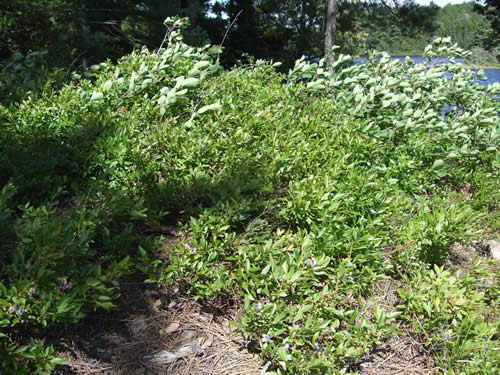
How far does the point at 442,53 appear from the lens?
488cm

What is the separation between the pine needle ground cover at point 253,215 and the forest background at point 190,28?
3.97ft

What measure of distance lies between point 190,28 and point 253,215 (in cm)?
805

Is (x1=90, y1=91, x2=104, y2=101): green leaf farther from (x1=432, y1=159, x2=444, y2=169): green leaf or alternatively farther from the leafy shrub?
(x1=432, y1=159, x2=444, y2=169): green leaf

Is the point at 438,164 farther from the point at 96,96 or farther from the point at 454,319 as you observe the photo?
the point at 96,96

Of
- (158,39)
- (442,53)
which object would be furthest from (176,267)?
(158,39)

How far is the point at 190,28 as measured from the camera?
923 cm

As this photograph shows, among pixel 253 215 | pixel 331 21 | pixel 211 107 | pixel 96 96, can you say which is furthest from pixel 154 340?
pixel 331 21

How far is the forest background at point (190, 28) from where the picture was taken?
4991mm

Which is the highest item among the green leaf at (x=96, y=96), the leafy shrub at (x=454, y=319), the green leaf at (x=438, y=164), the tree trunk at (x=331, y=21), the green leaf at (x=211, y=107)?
the tree trunk at (x=331, y=21)

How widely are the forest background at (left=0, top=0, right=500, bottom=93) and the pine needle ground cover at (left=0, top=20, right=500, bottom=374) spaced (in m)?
1.21

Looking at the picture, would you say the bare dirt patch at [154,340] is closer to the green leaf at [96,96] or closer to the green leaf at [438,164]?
the green leaf at [96,96]

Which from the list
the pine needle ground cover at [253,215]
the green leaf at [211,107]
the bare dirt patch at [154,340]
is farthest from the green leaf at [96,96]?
the bare dirt patch at [154,340]

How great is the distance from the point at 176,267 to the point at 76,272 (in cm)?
48

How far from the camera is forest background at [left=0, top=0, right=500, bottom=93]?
4.99m
